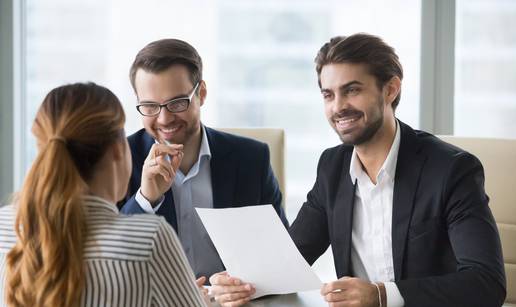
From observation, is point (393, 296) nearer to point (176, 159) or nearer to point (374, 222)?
point (374, 222)

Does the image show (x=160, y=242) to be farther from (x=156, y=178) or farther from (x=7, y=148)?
(x=7, y=148)

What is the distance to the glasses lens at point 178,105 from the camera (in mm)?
2238

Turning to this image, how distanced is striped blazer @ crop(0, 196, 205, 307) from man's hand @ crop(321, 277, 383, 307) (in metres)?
0.50

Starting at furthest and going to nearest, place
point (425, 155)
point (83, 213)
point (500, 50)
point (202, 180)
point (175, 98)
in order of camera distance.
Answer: point (500, 50) < point (202, 180) < point (175, 98) < point (425, 155) < point (83, 213)

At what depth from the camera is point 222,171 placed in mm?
2402

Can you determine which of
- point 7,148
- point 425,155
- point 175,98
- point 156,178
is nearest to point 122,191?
point 156,178

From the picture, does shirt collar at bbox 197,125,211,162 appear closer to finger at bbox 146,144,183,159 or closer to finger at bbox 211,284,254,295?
finger at bbox 146,144,183,159

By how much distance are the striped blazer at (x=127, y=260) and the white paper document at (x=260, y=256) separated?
47 centimetres

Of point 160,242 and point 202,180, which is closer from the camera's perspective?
point 160,242

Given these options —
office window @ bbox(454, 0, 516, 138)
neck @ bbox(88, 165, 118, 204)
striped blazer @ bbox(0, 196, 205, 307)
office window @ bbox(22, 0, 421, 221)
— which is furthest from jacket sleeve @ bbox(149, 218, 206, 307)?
office window @ bbox(454, 0, 516, 138)

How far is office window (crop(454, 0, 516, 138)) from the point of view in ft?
11.6

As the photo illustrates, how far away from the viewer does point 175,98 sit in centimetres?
224

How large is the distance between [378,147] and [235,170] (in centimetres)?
51

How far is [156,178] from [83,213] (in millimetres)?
897
